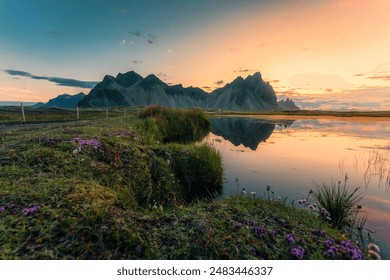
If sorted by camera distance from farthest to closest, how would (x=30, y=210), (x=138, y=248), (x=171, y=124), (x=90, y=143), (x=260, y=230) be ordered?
(x=171, y=124)
(x=90, y=143)
(x=260, y=230)
(x=30, y=210)
(x=138, y=248)

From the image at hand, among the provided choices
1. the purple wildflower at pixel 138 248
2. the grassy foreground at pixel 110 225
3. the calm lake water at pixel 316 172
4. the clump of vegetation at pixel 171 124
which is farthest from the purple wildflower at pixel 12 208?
the clump of vegetation at pixel 171 124

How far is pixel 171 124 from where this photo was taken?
90.4ft

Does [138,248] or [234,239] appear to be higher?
[138,248]

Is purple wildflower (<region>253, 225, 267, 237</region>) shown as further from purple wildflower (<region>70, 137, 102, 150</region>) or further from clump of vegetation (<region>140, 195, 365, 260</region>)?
purple wildflower (<region>70, 137, 102, 150</region>)

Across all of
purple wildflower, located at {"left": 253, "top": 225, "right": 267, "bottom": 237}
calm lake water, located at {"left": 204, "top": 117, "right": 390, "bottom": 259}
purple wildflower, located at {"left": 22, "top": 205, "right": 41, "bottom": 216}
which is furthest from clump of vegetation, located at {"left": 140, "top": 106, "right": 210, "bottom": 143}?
purple wildflower, located at {"left": 253, "top": 225, "right": 267, "bottom": 237}

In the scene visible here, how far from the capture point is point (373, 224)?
7.41m

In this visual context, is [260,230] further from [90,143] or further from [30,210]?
[90,143]

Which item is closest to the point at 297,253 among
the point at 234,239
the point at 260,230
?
the point at 260,230

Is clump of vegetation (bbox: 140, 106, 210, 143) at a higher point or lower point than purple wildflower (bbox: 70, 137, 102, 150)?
lower

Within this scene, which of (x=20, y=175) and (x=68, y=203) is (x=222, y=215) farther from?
(x=20, y=175)

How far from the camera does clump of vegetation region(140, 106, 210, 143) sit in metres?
23.2

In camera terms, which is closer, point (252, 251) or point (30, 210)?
point (252, 251)

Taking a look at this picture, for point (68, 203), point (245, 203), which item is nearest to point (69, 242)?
point (68, 203)
